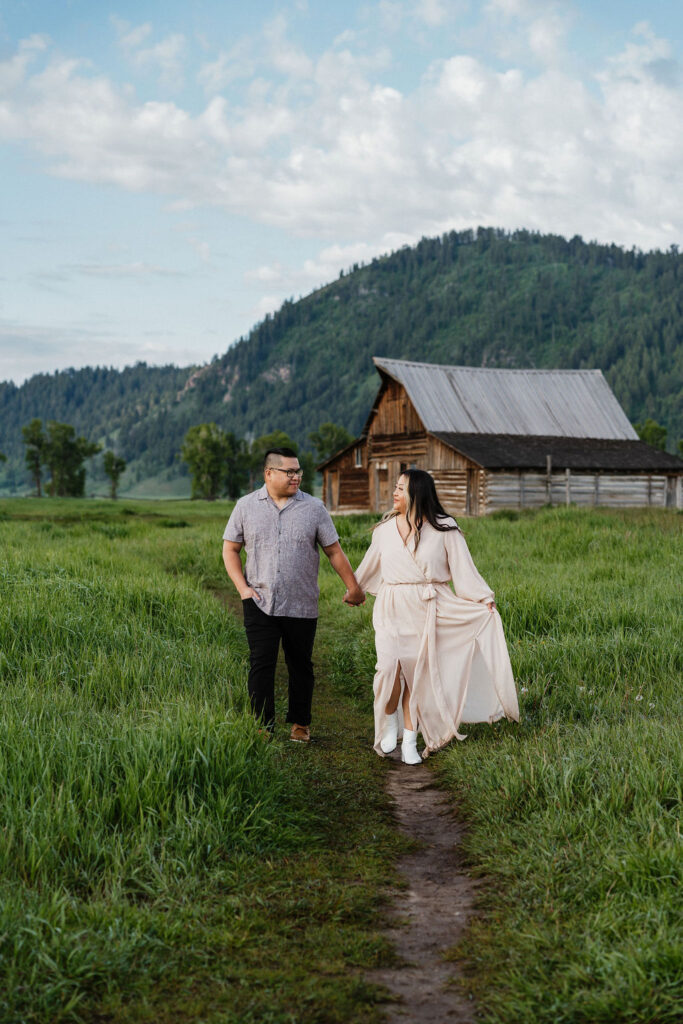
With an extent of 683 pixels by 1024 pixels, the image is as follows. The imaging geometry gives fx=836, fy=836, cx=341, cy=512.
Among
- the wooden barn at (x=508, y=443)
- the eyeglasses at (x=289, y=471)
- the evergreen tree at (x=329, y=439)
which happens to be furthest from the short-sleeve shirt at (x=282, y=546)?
the evergreen tree at (x=329, y=439)

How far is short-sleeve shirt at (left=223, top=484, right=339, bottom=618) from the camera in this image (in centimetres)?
609

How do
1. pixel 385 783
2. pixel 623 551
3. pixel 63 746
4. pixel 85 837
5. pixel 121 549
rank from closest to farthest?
pixel 85 837, pixel 63 746, pixel 385 783, pixel 623 551, pixel 121 549

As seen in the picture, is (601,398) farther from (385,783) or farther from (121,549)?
(385,783)

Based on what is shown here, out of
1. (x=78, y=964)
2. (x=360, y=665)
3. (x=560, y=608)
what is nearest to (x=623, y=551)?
(x=560, y=608)

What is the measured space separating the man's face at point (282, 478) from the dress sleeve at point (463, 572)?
1231 mm

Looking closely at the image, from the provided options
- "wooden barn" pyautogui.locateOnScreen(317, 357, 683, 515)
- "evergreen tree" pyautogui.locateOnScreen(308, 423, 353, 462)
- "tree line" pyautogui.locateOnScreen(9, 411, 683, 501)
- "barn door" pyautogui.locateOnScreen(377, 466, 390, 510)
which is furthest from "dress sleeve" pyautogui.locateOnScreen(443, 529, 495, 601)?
"evergreen tree" pyautogui.locateOnScreen(308, 423, 353, 462)

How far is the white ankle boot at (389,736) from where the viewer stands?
630cm

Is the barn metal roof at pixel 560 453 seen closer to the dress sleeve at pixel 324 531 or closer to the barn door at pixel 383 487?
the barn door at pixel 383 487

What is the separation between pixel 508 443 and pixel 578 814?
3523cm

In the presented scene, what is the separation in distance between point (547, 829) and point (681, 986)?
53.3 inches

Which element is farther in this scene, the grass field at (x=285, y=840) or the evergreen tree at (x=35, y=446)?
the evergreen tree at (x=35, y=446)

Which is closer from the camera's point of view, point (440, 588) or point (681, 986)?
point (681, 986)

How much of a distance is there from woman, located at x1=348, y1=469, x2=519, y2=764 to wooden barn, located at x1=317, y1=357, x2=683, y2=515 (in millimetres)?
28863

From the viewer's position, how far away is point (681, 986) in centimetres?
299
